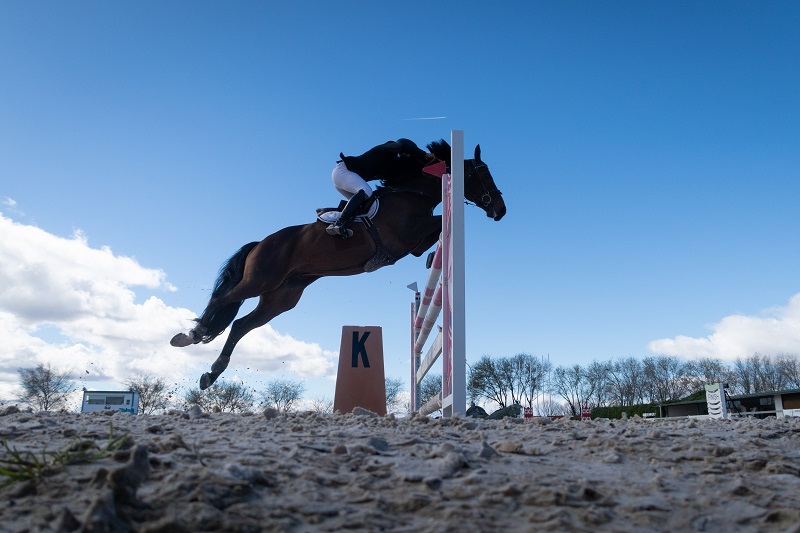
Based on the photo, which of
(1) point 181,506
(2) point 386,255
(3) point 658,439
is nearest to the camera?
(1) point 181,506

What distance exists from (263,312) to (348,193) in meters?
1.67

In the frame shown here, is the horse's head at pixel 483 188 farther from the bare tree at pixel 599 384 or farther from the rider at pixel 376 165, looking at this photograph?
the bare tree at pixel 599 384

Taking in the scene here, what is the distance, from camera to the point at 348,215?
505 cm

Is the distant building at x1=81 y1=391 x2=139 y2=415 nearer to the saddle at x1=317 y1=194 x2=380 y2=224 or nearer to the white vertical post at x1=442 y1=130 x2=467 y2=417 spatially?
the saddle at x1=317 y1=194 x2=380 y2=224

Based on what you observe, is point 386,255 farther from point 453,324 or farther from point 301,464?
point 301,464

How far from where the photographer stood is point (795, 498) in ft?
5.20

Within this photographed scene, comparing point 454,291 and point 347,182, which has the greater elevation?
point 347,182

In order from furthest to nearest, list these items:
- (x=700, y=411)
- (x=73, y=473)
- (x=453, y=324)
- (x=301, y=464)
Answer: (x=700, y=411) → (x=453, y=324) → (x=301, y=464) → (x=73, y=473)

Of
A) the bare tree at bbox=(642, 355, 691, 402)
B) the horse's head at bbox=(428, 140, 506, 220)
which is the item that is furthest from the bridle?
the bare tree at bbox=(642, 355, 691, 402)

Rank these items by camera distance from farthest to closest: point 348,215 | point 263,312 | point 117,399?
point 117,399 < point 263,312 < point 348,215

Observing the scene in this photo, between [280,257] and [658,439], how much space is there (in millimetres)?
4019

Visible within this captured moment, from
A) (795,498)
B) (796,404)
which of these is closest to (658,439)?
(795,498)

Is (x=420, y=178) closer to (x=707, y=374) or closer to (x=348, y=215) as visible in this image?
(x=348, y=215)

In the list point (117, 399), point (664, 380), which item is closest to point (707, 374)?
point (664, 380)
